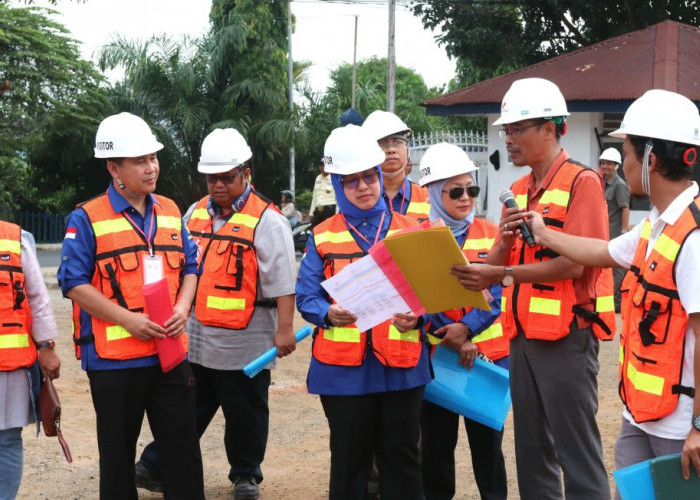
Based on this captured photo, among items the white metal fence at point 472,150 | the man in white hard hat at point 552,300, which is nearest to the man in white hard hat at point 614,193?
the man in white hard hat at point 552,300

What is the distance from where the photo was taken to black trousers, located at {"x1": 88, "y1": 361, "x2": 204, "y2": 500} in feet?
16.0

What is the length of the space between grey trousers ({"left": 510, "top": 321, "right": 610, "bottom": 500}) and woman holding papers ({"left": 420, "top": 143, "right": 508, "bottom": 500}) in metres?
0.77

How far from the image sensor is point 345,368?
4711mm

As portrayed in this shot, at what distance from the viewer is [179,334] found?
4973 mm

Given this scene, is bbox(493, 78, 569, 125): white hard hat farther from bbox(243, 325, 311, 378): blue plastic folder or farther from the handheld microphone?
bbox(243, 325, 311, 378): blue plastic folder

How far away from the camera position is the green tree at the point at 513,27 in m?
25.3

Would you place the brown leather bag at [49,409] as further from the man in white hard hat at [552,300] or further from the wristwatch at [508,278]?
the wristwatch at [508,278]

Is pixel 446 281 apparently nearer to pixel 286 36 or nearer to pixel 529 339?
pixel 529 339

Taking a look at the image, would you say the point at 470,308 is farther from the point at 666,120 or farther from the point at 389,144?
the point at 666,120

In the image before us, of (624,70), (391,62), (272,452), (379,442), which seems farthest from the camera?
(391,62)

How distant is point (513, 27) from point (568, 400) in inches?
898

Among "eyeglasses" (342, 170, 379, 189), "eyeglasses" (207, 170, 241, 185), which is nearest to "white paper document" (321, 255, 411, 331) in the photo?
"eyeglasses" (342, 170, 379, 189)

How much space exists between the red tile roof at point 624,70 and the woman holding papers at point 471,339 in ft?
40.3

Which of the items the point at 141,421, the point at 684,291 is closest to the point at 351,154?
the point at 141,421
